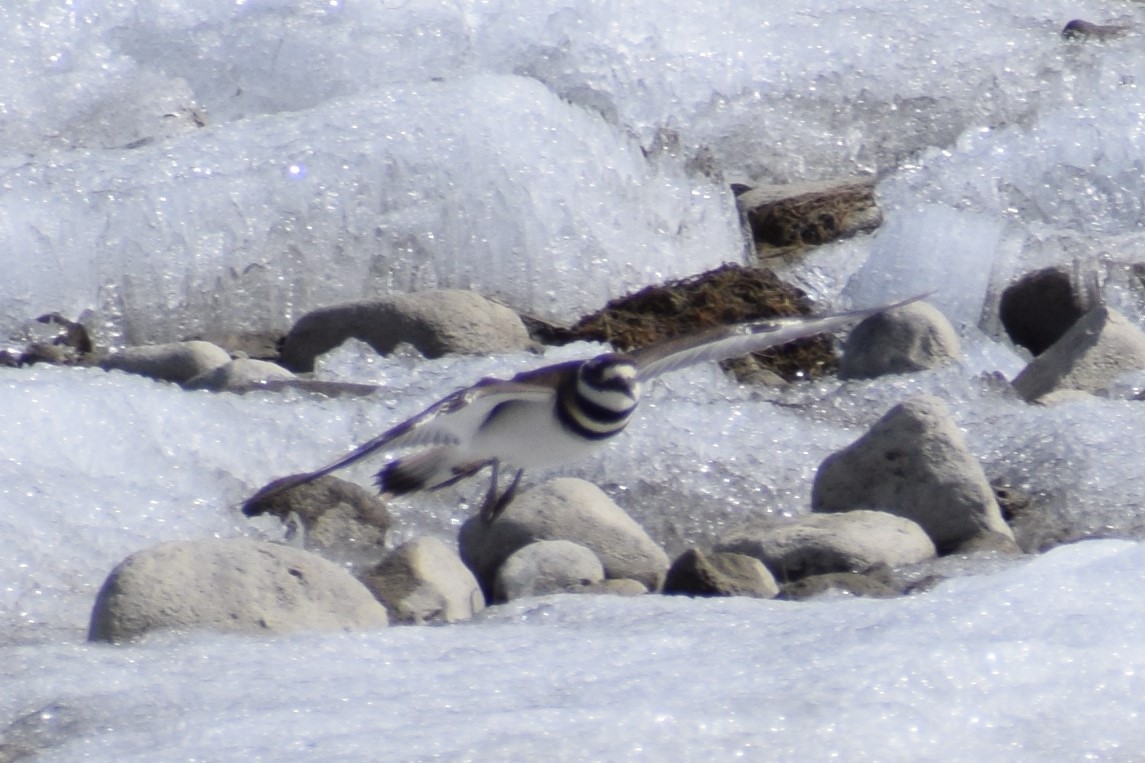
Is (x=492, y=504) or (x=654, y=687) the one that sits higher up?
(x=654, y=687)

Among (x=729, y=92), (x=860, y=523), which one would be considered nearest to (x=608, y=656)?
(x=860, y=523)

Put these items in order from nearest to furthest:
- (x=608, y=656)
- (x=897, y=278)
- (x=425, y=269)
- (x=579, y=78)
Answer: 1. (x=608, y=656)
2. (x=425, y=269)
3. (x=897, y=278)
4. (x=579, y=78)

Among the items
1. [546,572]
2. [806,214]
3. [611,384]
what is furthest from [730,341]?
[806,214]

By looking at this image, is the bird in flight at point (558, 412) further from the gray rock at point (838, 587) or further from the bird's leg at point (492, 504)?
the gray rock at point (838, 587)

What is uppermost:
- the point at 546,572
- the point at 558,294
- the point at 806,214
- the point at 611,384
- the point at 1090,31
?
the point at 1090,31

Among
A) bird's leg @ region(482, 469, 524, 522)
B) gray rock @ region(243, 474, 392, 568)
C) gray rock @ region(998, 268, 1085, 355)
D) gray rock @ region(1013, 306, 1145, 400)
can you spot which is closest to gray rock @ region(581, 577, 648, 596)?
bird's leg @ region(482, 469, 524, 522)

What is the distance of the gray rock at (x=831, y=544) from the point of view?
12.9ft

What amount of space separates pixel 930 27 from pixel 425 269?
3198 mm

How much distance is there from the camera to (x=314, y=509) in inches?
165

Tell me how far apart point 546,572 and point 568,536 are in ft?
0.80

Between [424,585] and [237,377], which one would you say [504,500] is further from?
[237,377]

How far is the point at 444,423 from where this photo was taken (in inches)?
161

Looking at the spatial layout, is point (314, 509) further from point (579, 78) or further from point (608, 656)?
point (579, 78)

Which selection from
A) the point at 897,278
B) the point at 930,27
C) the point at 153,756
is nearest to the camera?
the point at 153,756
